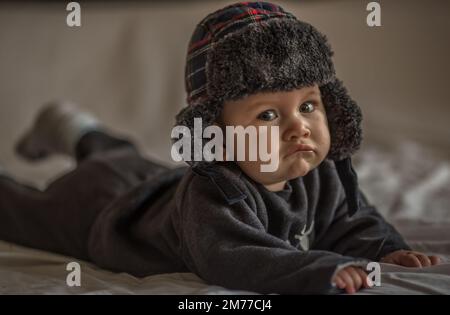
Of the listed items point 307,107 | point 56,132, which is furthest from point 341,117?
point 56,132

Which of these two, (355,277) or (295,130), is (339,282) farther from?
(295,130)

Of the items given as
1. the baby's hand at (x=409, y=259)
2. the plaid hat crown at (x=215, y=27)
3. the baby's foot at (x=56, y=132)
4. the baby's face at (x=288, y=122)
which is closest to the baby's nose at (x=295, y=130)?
the baby's face at (x=288, y=122)

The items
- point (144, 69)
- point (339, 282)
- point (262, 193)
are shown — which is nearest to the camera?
point (339, 282)

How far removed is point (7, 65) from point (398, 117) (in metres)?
1.09

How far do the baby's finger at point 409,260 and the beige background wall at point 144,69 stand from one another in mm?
723

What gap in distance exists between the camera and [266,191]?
0.83 meters

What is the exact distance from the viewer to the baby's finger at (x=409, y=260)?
33.3 inches

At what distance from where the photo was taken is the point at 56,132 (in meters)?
1.45

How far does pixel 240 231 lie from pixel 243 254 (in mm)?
30

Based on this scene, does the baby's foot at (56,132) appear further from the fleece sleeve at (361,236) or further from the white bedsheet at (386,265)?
the fleece sleeve at (361,236)

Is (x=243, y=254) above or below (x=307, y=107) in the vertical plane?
below

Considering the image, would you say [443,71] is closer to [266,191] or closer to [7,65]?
[266,191]

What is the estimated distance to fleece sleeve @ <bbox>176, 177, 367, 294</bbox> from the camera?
0.72m

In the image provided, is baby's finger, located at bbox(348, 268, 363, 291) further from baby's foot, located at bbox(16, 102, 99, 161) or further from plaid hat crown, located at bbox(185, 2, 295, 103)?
baby's foot, located at bbox(16, 102, 99, 161)
